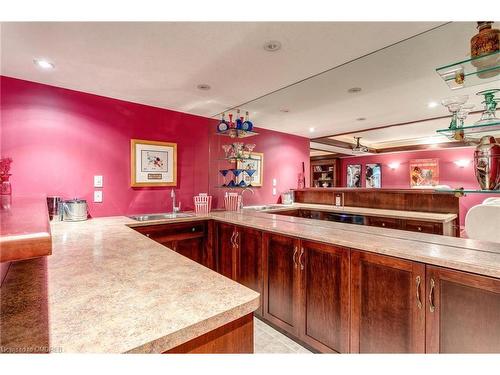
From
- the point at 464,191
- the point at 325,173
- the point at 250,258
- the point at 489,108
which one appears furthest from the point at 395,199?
the point at 250,258

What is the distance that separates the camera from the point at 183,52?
1.79m

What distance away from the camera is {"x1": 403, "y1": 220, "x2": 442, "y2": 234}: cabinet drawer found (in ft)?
5.18

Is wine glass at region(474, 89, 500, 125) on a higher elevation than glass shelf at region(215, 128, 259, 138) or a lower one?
→ lower

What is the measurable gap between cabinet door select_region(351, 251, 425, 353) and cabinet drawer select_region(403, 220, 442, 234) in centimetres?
49

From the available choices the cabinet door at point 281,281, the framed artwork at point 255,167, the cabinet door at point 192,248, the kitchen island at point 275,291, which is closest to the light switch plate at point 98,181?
the kitchen island at point 275,291

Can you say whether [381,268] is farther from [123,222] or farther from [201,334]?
[123,222]

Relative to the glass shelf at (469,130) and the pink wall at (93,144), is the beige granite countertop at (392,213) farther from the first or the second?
the pink wall at (93,144)

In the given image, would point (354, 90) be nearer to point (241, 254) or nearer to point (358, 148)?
point (358, 148)

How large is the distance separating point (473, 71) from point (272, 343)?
215cm

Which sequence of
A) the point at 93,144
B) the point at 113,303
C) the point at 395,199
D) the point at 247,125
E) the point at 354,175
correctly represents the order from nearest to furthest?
the point at 113,303, the point at 395,199, the point at 354,175, the point at 93,144, the point at 247,125

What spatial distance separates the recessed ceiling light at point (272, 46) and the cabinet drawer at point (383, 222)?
1411 millimetres

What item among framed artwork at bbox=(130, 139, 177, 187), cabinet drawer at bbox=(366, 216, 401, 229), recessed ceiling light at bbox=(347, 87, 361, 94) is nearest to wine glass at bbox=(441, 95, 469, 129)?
cabinet drawer at bbox=(366, 216, 401, 229)

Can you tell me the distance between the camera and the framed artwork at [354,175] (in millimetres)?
2402

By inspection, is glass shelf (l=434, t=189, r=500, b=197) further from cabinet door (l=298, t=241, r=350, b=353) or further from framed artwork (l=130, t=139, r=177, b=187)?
framed artwork (l=130, t=139, r=177, b=187)
